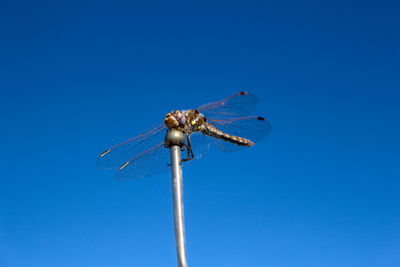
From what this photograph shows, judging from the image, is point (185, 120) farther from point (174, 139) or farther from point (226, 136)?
point (226, 136)

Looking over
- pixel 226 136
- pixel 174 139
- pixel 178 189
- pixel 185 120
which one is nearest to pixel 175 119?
pixel 185 120

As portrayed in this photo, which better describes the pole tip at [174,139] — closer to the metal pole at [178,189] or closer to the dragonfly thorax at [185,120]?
the metal pole at [178,189]

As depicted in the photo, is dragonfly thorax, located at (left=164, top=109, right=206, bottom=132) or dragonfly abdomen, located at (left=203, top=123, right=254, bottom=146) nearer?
dragonfly thorax, located at (left=164, top=109, right=206, bottom=132)

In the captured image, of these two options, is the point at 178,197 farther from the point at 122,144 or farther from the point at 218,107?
the point at 218,107

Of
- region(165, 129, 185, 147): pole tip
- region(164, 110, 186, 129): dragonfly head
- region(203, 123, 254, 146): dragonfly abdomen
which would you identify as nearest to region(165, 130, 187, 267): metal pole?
region(165, 129, 185, 147): pole tip

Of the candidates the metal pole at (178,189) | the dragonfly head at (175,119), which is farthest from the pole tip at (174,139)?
the dragonfly head at (175,119)

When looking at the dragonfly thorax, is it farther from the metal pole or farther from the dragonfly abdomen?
the dragonfly abdomen
